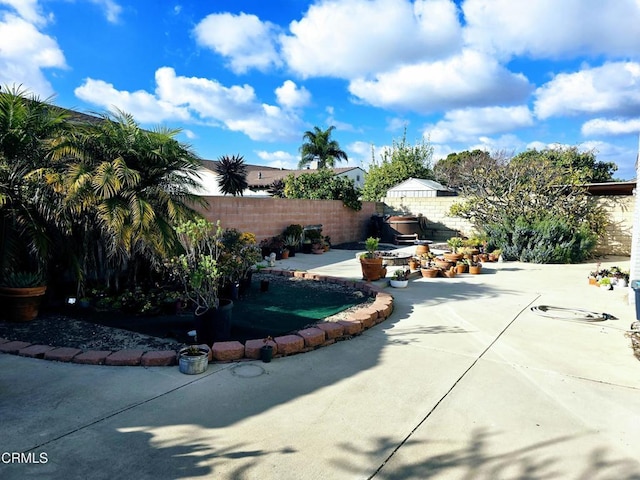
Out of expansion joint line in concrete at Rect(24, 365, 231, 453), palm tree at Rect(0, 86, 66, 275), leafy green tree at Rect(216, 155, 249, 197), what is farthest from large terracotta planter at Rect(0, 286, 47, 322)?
leafy green tree at Rect(216, 155, 249, 197)

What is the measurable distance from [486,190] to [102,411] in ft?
42.9

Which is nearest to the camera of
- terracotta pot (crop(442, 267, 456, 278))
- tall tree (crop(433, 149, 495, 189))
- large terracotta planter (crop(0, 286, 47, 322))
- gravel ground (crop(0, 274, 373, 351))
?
gravel ground (crop(0, 274, 373, 351))

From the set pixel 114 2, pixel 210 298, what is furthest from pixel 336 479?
pixel 114 2

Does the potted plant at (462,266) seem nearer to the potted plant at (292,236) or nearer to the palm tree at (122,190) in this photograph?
the potted plant at (292,236)

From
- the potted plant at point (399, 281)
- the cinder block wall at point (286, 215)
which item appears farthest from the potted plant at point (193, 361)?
the potted plant at point (399, 281)

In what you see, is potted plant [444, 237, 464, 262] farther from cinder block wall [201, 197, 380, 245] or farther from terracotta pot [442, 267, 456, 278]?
cinder block wall [201, 197, 380, 245]

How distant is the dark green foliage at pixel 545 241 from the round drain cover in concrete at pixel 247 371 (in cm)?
950

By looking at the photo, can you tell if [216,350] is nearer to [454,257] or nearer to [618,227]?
[454,257]

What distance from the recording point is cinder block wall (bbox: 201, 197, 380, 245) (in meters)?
9.72

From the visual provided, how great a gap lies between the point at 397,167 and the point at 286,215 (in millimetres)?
15916

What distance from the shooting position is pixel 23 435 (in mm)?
2354

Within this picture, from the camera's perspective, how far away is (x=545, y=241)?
10.6 metres

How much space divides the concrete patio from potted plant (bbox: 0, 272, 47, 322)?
133cm

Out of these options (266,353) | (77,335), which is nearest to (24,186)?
(77,335)
